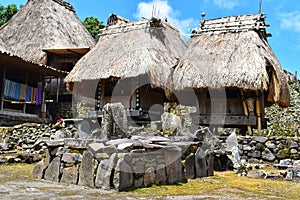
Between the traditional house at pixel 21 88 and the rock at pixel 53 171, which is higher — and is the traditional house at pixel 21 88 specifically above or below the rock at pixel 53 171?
above

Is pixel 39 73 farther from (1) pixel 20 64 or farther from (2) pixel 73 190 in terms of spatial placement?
(2) pixel 73 190

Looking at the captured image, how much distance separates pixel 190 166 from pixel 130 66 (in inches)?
294

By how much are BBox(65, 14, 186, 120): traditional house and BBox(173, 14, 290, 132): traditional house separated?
1.27 meters

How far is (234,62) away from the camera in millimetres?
11570

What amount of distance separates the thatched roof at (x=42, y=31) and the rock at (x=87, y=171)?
15.4m

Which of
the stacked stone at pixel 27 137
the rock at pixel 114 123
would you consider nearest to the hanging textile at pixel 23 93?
the stacked stone at pixel 27 137

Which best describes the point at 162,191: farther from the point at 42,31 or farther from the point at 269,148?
the point at 42,31

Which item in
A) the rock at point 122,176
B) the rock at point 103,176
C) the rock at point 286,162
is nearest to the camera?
the rock at point 122,176

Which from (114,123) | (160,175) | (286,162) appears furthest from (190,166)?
(286,162)

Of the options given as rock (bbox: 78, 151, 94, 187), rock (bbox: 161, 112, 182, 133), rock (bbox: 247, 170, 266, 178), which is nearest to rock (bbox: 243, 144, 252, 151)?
rock (bbox: 161, 112, 182, 133)

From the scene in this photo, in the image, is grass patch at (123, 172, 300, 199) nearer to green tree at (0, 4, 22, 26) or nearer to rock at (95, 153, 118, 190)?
rock at (95, 153, 118, 190)

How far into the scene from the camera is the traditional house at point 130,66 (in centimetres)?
1276

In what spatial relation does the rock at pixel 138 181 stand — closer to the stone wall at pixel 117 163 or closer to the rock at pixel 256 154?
the stone wall at pixel 117 163

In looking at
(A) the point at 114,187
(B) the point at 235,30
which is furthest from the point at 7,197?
(B) the point at 235,30
